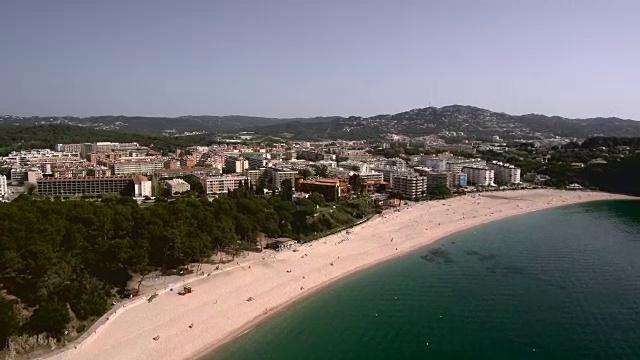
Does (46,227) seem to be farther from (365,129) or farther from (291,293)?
(365,129)

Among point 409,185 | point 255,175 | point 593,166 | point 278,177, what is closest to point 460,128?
point 593,166

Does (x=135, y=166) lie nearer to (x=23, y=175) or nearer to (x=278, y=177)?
(x=23, y=175)

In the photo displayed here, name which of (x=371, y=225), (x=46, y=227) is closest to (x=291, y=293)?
(x=46, y=227)

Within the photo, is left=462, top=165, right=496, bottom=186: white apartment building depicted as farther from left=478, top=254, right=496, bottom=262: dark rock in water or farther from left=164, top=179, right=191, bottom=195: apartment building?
left=164, top=179, right=191, bottom=195: apartment building

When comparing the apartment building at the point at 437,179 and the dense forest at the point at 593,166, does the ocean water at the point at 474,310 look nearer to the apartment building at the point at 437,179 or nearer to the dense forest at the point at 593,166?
the apartment building at the point at 437,179

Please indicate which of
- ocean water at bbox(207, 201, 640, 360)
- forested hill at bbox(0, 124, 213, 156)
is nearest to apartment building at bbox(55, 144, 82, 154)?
forested hill at bbox(0, 124, 213, 156)

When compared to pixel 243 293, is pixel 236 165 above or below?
above
